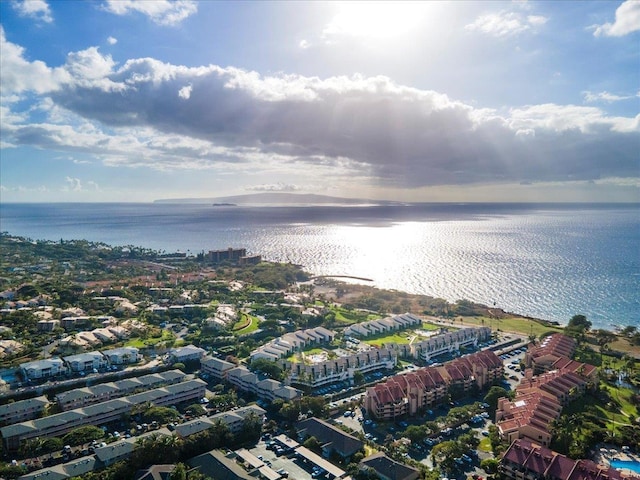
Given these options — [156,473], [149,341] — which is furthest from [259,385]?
[149,341]

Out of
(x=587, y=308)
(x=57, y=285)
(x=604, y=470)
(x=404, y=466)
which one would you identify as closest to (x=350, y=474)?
(x=404, y=466)

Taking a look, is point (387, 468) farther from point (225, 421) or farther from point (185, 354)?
point (185, 354)

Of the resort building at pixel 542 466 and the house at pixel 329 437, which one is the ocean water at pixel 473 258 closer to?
the resort building at pixel 542 466

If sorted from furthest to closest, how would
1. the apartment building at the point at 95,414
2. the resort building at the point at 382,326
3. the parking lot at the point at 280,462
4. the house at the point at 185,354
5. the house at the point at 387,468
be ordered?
1. the resort building at the point at 382,326
2. the house at the point at 185,354
3. the apartment building at the point at 95,414
4. the parking lot at the point at 280,462
5. the house at the point at 387,468

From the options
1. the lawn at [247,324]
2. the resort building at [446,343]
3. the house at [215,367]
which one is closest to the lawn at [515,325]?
the resort building at [446,343]

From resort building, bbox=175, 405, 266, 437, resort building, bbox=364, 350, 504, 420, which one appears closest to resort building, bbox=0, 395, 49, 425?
resort building, bbox=175, 405, 266, 437

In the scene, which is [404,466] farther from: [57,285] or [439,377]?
[57,285]

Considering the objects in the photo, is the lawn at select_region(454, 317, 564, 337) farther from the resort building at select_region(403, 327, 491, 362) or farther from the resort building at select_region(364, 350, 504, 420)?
the resort building at select_region(364, 350, 504, 420)
